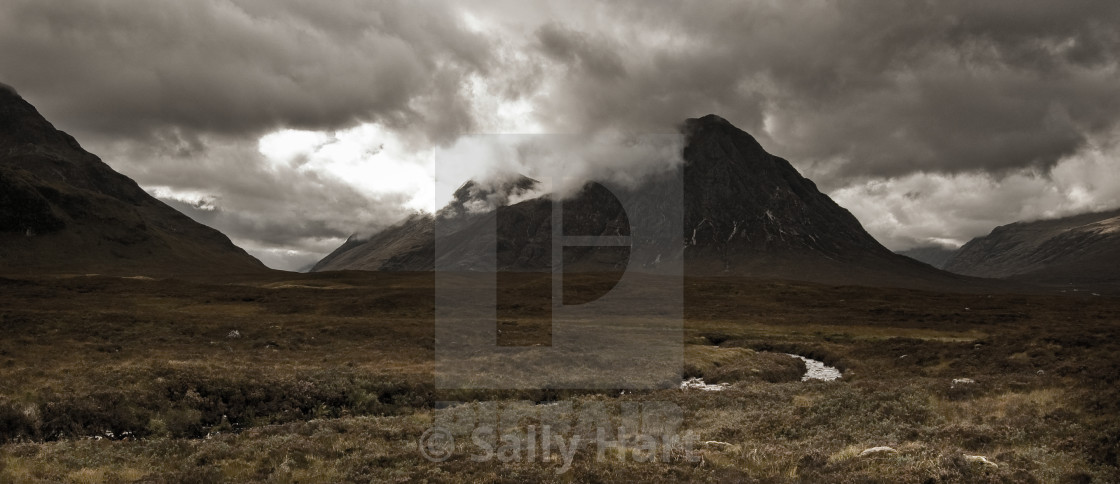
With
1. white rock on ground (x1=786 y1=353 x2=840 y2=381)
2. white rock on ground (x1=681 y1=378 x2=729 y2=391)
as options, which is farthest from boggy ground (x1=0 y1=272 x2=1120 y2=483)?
white rock on ground (x1=786 y1=353 x2=840 y2=381)

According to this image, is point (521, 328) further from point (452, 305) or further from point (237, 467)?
point (237, 467)

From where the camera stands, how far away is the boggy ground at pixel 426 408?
15422 millimetres

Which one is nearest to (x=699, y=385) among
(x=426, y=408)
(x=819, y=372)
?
(x=819, y=372)

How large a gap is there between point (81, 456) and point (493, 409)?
51.3 ft

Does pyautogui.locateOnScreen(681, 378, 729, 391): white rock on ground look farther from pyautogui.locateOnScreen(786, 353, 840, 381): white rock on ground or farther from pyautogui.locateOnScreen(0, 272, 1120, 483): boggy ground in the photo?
pyautogui.locateOnScreen(786, 353, 840, 381): white rock on ground

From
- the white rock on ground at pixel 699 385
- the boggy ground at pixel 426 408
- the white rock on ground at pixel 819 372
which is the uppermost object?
the boggy ground at pixel 426 408

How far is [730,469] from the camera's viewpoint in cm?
1558

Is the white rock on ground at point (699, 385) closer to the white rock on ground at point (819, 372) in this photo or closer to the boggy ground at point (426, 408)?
the boggy ground at point (426, 408)

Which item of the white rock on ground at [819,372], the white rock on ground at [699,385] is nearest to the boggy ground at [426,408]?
the white rock on ground at [699,385]

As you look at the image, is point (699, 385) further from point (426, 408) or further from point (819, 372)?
point (426, 408)

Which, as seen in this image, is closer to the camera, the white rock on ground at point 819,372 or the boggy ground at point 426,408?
the boggy ground at point 426,408

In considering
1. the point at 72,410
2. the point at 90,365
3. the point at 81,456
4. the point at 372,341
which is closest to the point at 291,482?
the point at 81,456

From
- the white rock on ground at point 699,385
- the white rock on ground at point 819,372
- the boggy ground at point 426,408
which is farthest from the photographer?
the white rock on ground at point 819,372

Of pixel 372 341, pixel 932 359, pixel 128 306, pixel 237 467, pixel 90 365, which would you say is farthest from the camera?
pixel 128 306
